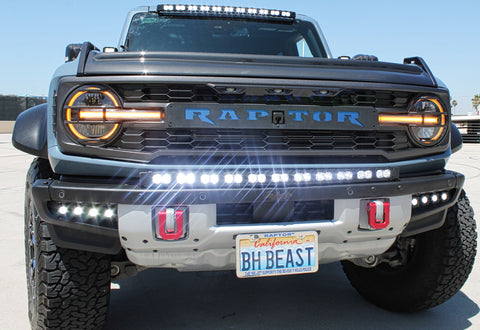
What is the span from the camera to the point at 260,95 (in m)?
2.00

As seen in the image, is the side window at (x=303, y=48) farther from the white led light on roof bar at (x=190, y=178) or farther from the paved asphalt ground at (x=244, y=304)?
the white led light on roof bar at (x=190, y=178)

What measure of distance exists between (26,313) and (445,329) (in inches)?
95.0

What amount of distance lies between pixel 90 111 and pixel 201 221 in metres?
0.65

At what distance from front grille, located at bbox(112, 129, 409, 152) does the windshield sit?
1585 millimetres

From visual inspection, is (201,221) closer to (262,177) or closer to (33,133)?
(262,177)

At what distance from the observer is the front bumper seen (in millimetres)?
1817

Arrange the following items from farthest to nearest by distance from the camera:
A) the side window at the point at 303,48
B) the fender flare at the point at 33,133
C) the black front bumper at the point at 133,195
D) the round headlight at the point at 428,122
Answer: the side window at the point at 303,48 → the round headlight at the point at 428,122 → the fender flare at the point at 33,133 → the black front bumper at the point at 133,195

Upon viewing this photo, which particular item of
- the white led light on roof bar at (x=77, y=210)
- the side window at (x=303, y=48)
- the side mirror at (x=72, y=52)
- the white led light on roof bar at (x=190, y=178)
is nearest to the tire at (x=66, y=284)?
the white led light on roof bar at (x=77, y=210)

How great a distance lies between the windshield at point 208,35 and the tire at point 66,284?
5.51 ft

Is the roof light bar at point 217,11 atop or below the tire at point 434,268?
atop

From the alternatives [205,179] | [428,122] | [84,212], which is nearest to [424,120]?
[428,122]

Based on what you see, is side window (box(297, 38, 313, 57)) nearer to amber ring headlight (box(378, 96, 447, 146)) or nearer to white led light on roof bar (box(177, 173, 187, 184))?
amber ring headlight (box(378, 96, 447, 146))

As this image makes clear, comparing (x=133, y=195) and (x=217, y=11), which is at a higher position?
(x=217, y=11)

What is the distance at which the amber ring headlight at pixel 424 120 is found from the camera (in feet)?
7.07
